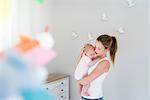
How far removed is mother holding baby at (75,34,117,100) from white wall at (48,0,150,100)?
1.84 feet

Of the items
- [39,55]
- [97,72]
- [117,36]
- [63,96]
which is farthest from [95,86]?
[39,55]

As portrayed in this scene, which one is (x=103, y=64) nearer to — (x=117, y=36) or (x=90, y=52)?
(x=90, y=52)

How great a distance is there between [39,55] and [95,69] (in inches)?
56.1

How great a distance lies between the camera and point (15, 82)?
0.47m

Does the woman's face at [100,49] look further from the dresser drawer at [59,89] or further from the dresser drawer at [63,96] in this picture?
the dresser drawer at [63,96]

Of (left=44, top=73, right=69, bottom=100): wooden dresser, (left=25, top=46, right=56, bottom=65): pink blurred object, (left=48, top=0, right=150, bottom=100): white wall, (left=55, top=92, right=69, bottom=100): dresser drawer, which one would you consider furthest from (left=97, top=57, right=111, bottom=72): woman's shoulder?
(left=25, top=46, right=56, bottom=65): pink blurred object

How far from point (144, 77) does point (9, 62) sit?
2.15 metres

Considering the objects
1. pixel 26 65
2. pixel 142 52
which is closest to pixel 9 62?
pixel 26 65

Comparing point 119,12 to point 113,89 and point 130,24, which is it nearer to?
point 130,24

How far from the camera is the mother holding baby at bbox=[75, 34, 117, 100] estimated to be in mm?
1910

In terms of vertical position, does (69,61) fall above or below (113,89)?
above

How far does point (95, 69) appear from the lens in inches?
75.0

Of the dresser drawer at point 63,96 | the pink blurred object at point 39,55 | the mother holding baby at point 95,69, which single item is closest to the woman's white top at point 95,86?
the mother holding baby at point 95,69

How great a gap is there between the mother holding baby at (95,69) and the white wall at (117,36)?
560 millimetres
